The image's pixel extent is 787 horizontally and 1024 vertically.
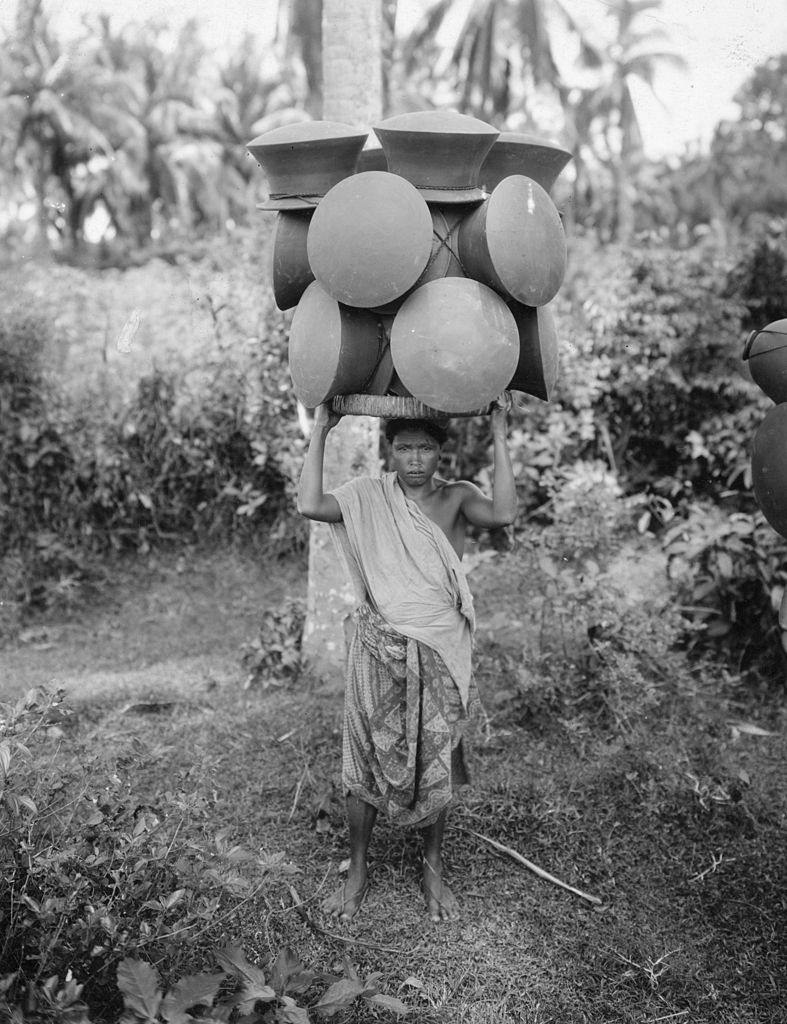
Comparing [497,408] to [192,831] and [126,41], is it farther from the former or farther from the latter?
[126,41]

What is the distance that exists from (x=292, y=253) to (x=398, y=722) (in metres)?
1.53

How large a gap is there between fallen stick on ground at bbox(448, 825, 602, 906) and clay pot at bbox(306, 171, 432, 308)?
2146 mm

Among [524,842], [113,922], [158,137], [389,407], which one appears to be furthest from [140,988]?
[158,137]

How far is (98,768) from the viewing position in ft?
11.0

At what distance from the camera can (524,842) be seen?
11.6 ft

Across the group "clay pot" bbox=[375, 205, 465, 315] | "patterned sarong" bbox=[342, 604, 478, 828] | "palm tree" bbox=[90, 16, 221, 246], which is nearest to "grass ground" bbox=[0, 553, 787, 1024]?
"patterned sarong" bbox=[342, 604, 478, 828]

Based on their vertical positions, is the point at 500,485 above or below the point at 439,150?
below

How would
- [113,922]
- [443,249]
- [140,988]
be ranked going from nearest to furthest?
[140,988]
[113,922]
[443,249]

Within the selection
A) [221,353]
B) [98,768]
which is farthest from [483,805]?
[221,353]

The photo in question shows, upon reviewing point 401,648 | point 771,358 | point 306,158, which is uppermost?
point 306,158

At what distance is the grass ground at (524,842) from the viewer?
2.80 metres

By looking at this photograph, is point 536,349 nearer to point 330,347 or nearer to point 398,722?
point 330,347

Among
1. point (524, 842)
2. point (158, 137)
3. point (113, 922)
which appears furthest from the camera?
point (158, 137)

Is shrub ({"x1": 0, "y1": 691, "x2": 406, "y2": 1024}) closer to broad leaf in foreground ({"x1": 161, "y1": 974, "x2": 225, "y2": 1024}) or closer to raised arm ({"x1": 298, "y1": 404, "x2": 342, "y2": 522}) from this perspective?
broad leaf in foreground ({"x1": 161, "y1": 974, "x2": 225, "y2": 1024})
